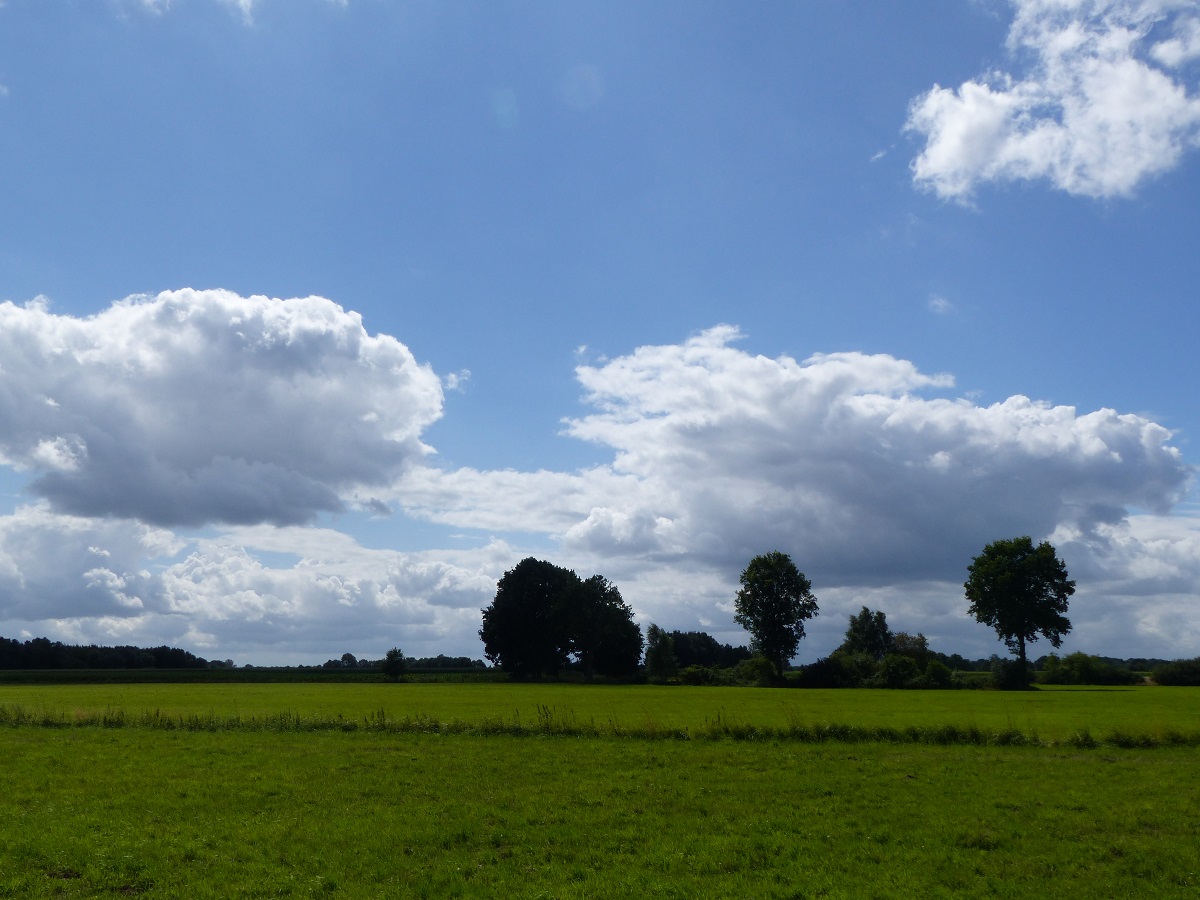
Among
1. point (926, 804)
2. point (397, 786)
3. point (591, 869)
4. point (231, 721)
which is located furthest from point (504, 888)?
point (231, 721)

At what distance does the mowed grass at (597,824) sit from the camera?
13.8 m

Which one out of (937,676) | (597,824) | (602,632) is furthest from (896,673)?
(597,824)

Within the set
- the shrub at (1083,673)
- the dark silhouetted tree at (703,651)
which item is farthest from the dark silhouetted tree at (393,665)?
the shrub at (1083,673)

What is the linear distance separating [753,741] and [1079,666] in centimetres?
10621

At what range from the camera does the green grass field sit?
547 inches

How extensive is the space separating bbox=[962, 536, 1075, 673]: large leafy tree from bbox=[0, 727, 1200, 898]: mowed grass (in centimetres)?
8285

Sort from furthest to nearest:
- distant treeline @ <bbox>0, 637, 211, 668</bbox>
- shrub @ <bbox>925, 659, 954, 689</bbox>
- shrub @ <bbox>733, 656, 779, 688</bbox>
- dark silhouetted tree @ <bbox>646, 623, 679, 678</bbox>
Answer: distant treeline @ <bbox>0, 637, 211, 668</bbox> → dark silhouetted tree @ <bbox>646, 623, 679, 678</bbox> → shrub @ <bbox>733, 656, 779, 688</bbox> → shrub @ <bbox>925, 659, 954, 689</bbox>

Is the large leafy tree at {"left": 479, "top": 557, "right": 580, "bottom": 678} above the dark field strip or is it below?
above

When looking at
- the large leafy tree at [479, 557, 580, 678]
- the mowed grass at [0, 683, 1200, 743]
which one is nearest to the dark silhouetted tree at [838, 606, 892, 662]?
the large leafy tree at [479, 557, 580, 678]

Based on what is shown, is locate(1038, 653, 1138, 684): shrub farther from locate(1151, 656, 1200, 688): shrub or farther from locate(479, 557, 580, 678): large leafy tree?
locate(479, 557, 580, 678): large leafy tree

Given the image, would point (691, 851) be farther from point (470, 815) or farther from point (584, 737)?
point (584, 737)

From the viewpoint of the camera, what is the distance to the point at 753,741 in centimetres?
3291

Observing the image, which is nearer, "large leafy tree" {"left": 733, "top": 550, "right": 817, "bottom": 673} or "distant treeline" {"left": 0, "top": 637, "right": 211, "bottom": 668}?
"large leafy tree" {"left": 733, "top": 550, "right": 817, "bottom": 673}

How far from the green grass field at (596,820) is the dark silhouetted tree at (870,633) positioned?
12260cm
